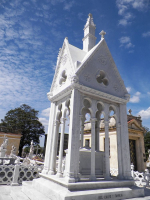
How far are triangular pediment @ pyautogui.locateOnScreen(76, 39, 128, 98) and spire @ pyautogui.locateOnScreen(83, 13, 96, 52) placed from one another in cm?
113

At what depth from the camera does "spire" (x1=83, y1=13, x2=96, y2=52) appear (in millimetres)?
8641

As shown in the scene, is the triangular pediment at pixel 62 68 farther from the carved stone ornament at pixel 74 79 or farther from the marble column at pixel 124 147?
the marble column at pixel 124 147

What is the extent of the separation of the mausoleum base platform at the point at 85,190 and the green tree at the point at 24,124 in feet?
129

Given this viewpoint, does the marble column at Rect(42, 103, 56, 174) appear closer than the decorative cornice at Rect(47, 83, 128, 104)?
No

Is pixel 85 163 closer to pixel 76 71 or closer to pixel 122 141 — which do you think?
pixel 122 141

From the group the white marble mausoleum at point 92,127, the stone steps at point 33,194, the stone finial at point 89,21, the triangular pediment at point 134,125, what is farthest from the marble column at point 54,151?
the triangular pediment at point 134,125

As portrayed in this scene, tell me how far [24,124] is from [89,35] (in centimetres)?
4133

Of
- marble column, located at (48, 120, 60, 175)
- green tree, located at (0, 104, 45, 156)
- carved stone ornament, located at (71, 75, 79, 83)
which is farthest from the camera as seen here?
green tree, located at (0, 104, 45, 156)

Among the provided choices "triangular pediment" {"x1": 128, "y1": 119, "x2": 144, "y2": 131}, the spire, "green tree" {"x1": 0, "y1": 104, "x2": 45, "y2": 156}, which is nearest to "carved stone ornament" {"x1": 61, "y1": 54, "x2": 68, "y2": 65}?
the spire

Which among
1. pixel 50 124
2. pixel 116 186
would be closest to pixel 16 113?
pixel 50 124

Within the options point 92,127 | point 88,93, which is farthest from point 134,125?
point 88,93

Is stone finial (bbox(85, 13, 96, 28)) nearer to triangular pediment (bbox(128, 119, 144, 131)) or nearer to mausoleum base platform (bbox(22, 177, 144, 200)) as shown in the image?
mausoleum base platform (bbox(22, 177, 144, 200))

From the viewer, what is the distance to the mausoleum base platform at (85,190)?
4500 millimetres

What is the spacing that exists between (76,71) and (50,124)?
3323 millimetres
